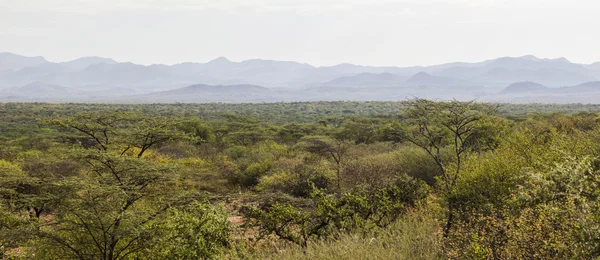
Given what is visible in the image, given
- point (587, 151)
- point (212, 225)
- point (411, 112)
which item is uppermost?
point (411, 112)

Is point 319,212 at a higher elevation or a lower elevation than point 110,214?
lower

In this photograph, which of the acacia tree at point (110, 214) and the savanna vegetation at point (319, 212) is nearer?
the savanna vegetation at point (319, 212)

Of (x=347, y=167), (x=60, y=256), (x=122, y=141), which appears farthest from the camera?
(x=347, y=167)

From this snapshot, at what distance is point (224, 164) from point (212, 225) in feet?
61.6

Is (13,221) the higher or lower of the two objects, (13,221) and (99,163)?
the lower

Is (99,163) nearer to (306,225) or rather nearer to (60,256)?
(60,256)

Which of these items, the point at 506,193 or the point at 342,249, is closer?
the point at 342,249

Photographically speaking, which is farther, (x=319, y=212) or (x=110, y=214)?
(x=319, y=212)

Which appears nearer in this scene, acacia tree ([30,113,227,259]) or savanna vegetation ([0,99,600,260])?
savanna vegetation ([0,99,600,260])

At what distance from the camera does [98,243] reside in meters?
9.63

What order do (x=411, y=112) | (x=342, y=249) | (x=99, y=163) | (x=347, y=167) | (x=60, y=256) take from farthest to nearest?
(x=347, y=167) → (x=411, y=112) → (x=99, y=163) → (x=60, y=256) → (x=342, y=249)

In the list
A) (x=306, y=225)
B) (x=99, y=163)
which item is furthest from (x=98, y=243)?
(x=306, y=225)

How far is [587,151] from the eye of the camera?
13062mm

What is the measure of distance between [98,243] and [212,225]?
302 centimetres
